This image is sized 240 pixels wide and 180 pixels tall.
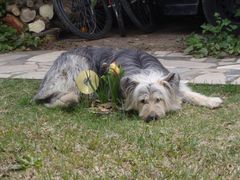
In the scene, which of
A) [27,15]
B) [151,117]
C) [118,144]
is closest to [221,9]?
[27,15]

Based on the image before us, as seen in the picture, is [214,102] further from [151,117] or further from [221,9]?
[221,9]

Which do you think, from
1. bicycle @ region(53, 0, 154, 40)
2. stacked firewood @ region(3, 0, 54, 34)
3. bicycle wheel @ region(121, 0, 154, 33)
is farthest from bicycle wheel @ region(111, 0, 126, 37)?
stacked firewood @ region(3, 0, 54, 34)

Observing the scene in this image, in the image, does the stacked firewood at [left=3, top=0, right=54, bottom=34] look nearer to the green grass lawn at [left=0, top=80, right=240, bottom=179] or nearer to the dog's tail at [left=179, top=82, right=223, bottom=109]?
the green grass lawn at [left=0, top=80, right=240, bottom=179]

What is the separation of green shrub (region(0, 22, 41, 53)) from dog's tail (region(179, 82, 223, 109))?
362 cm

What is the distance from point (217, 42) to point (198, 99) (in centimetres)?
220

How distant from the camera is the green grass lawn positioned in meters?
3.43

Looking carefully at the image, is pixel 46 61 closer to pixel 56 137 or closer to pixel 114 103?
pixel 114 103

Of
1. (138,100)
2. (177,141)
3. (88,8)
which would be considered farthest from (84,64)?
(88,8)

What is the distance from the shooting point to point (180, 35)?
8.26 m

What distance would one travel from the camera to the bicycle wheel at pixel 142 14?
27.1 feet

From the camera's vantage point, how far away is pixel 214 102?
4828 mm

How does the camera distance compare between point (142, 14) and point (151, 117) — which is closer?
point (151, 117)

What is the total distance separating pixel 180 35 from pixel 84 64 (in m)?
3.39

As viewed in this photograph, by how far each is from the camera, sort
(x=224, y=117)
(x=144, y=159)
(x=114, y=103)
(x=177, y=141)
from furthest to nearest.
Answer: (x=114, y=103)
(x=224, y=117)
(x=177, y=141)
(x=144, y=159)
